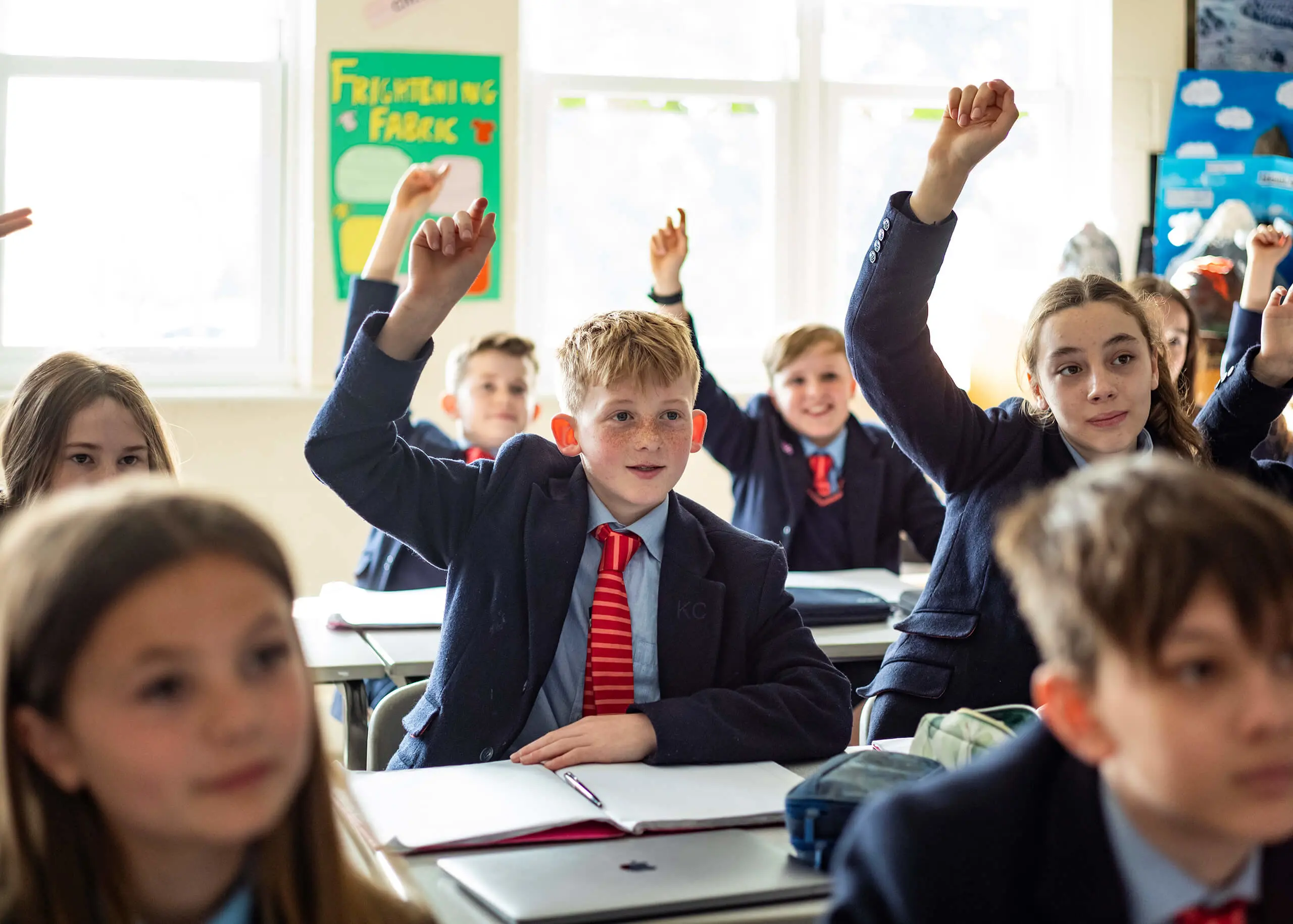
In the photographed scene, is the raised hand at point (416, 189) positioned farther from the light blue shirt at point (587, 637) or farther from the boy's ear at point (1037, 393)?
the boy's ear at point (1037, 393)

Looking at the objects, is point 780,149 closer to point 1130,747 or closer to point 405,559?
point 405,559

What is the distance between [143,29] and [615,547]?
3.45 m

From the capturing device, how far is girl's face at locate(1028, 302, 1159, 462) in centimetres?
209

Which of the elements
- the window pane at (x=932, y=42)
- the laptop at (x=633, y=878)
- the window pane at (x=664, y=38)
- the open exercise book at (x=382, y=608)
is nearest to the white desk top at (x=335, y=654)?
the open exercise book at (x=382, y=608)

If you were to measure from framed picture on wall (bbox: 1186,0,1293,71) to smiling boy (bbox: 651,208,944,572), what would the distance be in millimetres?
2397

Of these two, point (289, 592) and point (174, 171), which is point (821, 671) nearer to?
point (289, 592)

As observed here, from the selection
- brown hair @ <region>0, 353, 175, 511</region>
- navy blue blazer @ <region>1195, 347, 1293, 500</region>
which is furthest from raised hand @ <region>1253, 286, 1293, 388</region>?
brown hair @ <region>0, 353, 175, 511</region>

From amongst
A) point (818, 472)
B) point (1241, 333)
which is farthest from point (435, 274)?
point (818, 472)

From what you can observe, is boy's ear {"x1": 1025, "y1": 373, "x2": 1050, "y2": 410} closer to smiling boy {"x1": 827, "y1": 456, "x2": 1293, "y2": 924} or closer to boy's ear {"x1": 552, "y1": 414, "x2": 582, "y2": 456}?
boy's ear {"x1": 552, "y1": 414, "x2": 582, "y2": 456}

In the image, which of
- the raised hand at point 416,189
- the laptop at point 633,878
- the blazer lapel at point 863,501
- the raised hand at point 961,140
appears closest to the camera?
the laptop at point 633,878

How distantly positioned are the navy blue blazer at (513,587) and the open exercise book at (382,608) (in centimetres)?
70

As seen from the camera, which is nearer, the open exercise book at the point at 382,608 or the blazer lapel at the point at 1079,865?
the blazer lapel at the point at 1079,865

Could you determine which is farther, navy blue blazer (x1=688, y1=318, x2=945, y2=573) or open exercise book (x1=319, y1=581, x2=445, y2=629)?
navy blue blazer (x1=688, y1=318, x2=945, y2=573)

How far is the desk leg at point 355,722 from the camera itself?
2.46 metres
